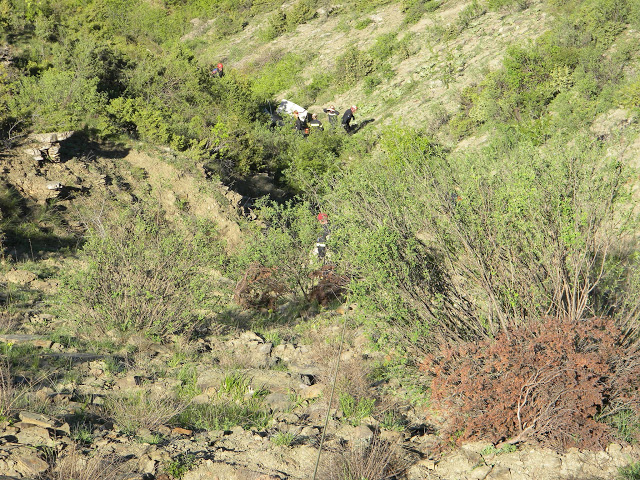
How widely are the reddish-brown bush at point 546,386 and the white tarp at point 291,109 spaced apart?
2127 cm

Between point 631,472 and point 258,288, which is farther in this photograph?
point 258,288

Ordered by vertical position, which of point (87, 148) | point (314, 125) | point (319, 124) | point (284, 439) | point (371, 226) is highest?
point (87, 148)

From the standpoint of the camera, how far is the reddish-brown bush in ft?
15.2

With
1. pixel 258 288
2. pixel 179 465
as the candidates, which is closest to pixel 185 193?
pixel 258 288

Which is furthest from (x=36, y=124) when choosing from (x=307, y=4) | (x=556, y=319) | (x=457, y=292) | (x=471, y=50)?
(x=307, y=4)

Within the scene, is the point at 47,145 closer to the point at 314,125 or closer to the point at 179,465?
the point at 179,465

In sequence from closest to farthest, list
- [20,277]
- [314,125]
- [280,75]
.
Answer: [20,277]
[314,125]
[280,75]

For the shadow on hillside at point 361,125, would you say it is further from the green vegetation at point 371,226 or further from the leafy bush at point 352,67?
the leafy bush at point 352,67

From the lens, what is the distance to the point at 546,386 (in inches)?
183

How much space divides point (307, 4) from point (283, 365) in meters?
38.0

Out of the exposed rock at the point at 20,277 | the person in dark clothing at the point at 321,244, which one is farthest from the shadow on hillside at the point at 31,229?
the person in dark clothing at the point at 321,244

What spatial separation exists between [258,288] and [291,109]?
17.4m

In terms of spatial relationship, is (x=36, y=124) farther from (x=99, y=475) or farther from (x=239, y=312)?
(x=99, y=475)

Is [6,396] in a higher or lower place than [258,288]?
higher
